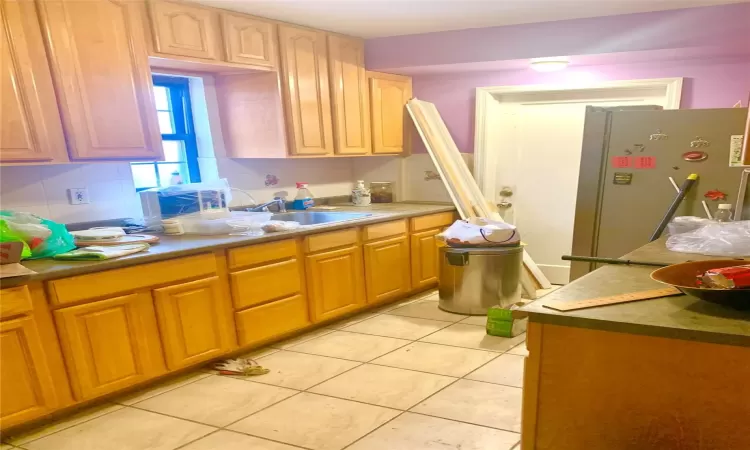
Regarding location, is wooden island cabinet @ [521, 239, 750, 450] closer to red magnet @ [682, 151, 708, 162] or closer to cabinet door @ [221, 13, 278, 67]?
red magnet @ [682, 151, 708, 162]

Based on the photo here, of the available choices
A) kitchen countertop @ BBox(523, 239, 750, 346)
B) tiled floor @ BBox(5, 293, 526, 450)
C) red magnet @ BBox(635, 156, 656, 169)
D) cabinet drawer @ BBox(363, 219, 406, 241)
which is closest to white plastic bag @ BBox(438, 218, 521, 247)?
cabinet drawer @ BBox(363, 219, 406, 241)

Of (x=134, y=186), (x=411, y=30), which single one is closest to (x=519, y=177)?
(x=411, y=30)

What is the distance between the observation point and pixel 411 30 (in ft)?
12.0

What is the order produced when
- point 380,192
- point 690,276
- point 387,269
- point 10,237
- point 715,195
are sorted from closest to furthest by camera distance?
1. point 690,276
2. point 10,237
3. point 715,195
4. point 387,269
5. point 380,192

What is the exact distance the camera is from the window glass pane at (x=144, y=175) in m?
3.11

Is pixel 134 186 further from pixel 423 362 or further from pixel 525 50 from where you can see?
pixel 525 50

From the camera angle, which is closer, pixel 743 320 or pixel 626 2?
pixel 743 320

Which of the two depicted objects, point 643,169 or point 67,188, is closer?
point 67,188

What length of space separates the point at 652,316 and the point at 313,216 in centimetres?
286

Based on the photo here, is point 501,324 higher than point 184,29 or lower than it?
lower

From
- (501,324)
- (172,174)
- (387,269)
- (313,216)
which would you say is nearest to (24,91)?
(172,174)

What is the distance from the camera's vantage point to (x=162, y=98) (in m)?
3.32

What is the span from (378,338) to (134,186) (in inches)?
72.2

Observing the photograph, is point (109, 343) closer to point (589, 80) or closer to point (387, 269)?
point (387, 269)
